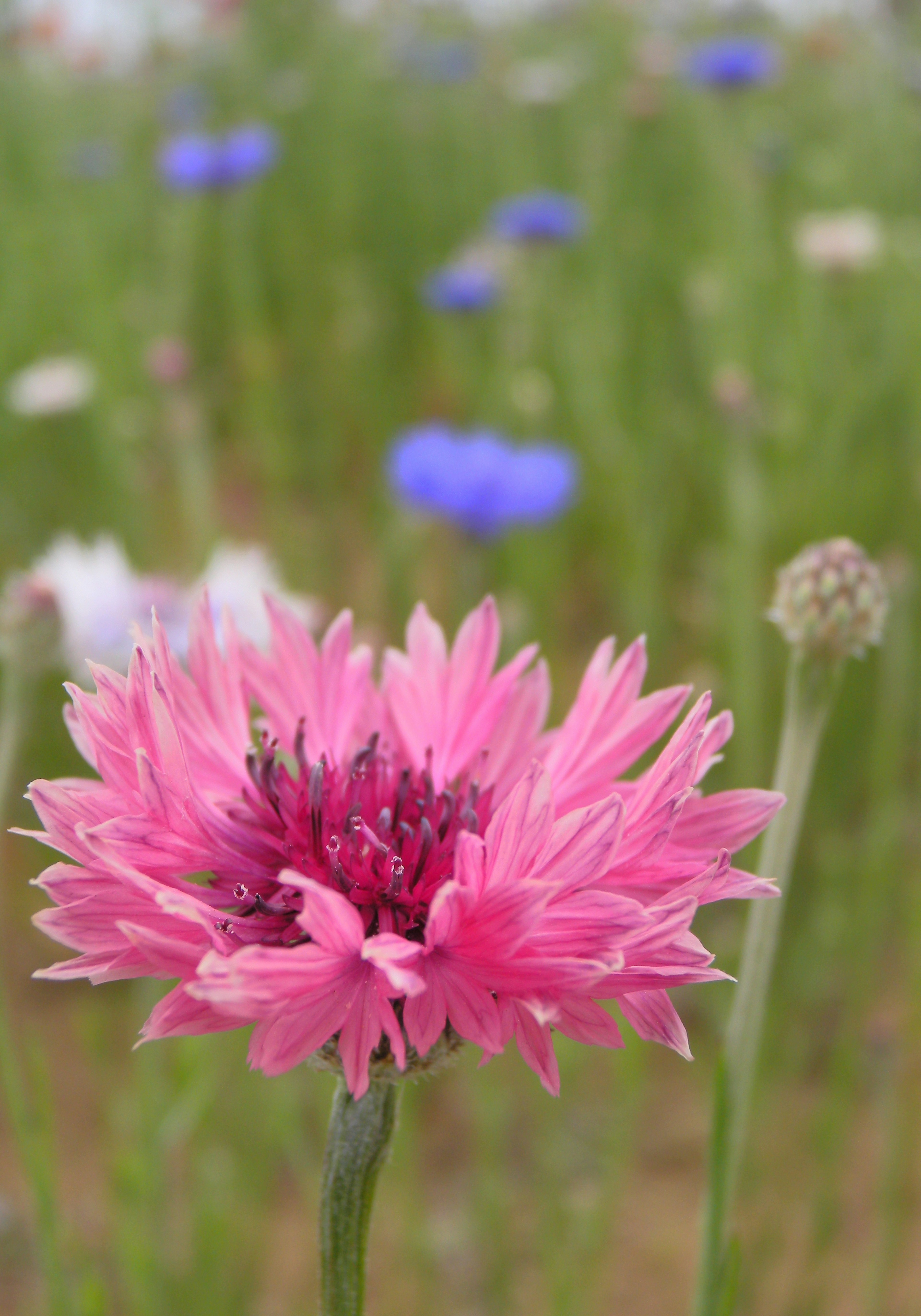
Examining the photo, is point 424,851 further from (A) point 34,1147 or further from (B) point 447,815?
(A) point 34,1147

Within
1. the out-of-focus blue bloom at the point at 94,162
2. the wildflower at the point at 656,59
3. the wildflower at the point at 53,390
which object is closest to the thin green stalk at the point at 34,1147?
the wildflower at the point at 53,390

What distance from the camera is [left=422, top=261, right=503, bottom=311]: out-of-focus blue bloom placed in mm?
1573

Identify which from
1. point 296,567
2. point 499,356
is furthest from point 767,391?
point 296,567

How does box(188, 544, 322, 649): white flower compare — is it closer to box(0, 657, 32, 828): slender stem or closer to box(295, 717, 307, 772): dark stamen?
box(0, 657, 32, 828): slender stem

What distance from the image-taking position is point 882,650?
122 centimetres

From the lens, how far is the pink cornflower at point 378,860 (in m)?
0.29

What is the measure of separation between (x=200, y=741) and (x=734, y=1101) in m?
0.20

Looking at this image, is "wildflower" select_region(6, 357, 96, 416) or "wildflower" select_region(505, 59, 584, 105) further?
"wildflower" select_region(505, 59, 584, 105)

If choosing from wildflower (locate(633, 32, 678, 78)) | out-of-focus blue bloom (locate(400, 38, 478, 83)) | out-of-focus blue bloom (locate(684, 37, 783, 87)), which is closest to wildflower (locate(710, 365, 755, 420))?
out-of-focus blue bloom (locate(684, 37, 783, 87))

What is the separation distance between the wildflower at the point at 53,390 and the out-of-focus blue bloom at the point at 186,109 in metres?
0.96

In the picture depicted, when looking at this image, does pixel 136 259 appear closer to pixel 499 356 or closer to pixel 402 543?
pixel 499 356

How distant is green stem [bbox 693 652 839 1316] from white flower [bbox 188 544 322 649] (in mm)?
364

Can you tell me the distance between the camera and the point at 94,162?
235cm

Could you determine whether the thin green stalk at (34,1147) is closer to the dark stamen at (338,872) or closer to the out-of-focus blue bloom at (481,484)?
the dark stamen at (338,872)
